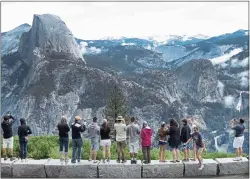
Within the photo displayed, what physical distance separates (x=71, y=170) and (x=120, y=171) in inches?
73.4

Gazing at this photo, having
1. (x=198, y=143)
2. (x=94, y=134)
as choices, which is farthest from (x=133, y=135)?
(x=198, y=143)

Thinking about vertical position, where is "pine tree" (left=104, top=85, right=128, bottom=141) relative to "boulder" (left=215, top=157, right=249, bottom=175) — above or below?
above

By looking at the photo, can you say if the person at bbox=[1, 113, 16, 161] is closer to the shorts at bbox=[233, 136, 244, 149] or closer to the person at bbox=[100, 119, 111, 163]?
the person at bbox=[100, 119, 111, 163]

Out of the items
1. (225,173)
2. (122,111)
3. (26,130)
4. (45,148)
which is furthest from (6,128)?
(122,111)

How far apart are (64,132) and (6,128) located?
2658 mm

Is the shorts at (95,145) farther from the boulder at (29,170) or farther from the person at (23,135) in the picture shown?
the person at (23,135)

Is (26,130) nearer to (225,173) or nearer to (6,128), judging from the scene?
(6,128)

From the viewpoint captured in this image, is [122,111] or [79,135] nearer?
[79,135]

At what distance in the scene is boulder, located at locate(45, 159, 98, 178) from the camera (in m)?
16.4

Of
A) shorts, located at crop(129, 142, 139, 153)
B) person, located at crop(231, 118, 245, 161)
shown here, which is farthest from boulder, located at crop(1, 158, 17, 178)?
person, located at crop(231, 118, 245, 161)

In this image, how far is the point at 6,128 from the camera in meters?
18.1

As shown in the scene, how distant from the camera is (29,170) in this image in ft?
54.3

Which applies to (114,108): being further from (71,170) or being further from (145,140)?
(71,170)

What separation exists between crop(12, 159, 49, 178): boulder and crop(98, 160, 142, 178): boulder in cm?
224
